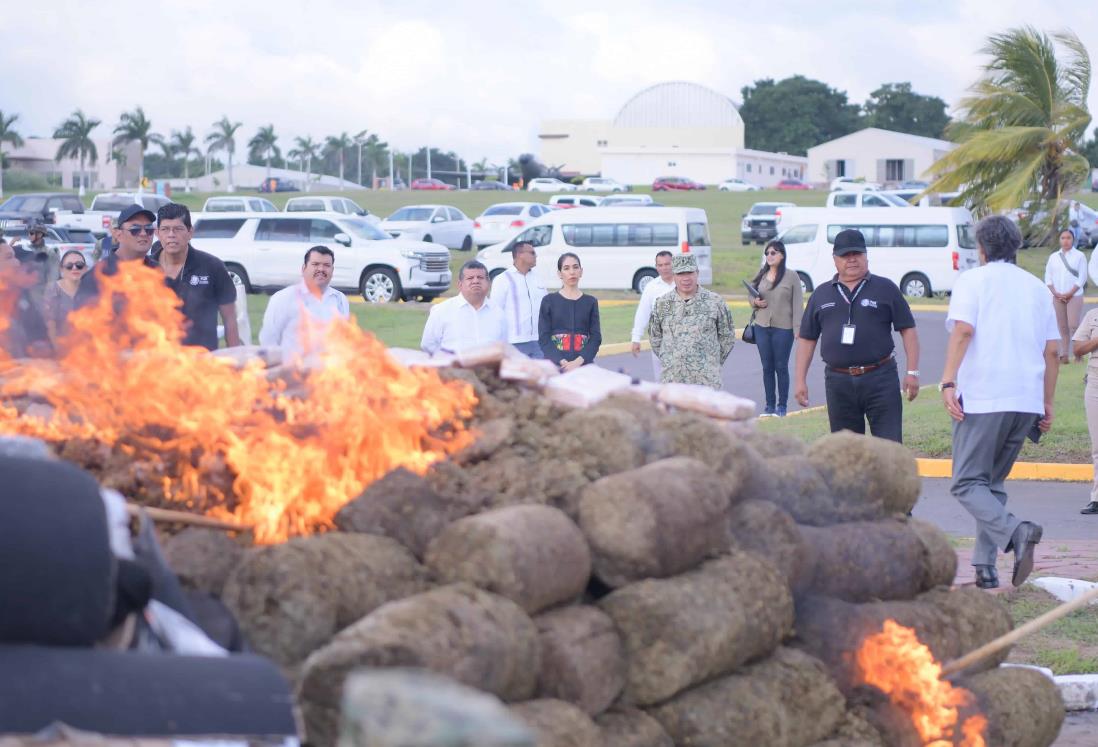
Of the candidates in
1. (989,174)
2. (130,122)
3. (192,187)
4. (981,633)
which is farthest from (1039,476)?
(192,187)

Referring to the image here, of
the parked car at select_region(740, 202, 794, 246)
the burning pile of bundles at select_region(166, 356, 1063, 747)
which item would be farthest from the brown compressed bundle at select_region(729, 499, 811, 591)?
the parked car at select_region(740, 202, 794, 246)

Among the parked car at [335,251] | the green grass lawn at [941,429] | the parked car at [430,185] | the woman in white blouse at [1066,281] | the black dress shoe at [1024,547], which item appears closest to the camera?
the black dress shoe at [1024,547]

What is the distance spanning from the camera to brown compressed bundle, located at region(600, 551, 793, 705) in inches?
165

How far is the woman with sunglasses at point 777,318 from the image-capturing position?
1469 cm

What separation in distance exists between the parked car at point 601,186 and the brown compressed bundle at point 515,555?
7776 centimetres

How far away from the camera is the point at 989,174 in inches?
968

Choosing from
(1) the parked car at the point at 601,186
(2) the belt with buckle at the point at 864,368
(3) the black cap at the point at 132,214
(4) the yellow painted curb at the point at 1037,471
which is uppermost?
(1) the parked car at the point at 601,186

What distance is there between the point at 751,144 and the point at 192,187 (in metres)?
52.8

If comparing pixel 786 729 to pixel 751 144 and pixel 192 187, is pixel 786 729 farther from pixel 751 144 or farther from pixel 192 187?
pixel 751 144

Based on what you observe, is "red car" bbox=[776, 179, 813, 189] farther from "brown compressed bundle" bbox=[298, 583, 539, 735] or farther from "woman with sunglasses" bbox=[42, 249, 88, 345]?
"brown compressed bundle" bbox=[298, 583, 539, 735]

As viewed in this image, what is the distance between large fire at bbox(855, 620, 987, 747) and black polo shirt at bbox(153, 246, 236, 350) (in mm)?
4544

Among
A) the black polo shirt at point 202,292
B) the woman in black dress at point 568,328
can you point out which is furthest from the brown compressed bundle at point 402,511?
the woman in black dress at point 568,328

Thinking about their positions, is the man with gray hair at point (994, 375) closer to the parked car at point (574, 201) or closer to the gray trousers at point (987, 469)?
the gray trousers at point (987, 469)

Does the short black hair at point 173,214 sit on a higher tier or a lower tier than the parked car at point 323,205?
lower
